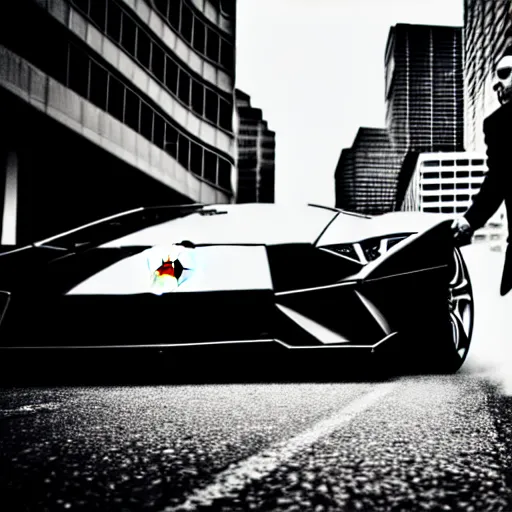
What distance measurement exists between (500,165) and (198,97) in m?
33.3

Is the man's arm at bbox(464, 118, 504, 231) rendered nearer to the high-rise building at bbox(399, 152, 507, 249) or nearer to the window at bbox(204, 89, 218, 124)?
the window at bbox(204, 89, 218, 124)

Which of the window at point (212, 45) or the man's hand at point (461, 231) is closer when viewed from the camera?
the man's hand at point (461, 231)

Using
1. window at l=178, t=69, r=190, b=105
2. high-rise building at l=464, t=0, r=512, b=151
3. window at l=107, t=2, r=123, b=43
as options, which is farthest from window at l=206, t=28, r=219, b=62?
high-rise building at l=464, t=0, r=512, b=151

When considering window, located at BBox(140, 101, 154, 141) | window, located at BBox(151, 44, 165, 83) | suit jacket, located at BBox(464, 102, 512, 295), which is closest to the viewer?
suit jacket, located at BBox(464, 102, 512, 295)

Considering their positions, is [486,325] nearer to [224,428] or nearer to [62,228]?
[224,428]

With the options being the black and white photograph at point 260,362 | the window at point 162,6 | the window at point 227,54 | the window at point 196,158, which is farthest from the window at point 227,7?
the black and white photograph at point 260,362

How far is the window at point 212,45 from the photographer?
37.4 metres

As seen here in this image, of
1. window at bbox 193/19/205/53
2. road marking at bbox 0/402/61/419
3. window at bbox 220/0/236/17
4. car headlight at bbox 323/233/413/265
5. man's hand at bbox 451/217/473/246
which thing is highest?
window at bbox 220/0/236/17

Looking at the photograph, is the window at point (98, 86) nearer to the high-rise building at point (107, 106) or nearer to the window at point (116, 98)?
the high-rise building at point (107, 106)

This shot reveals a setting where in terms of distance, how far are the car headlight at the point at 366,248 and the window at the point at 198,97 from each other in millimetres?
32249

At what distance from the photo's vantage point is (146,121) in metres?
29.0

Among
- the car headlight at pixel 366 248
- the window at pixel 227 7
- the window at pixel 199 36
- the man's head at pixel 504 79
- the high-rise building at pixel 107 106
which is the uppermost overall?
the window at pixel 227 7

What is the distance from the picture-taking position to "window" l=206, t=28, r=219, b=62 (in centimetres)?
3744

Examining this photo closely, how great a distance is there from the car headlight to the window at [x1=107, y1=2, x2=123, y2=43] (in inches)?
875
